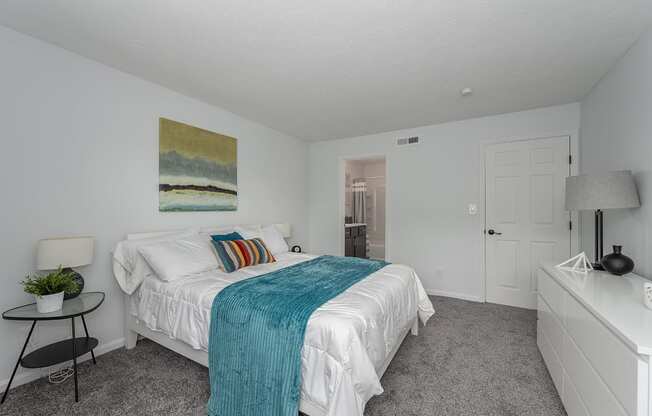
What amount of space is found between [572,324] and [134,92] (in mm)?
3771

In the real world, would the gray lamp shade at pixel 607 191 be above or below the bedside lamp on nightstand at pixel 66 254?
above

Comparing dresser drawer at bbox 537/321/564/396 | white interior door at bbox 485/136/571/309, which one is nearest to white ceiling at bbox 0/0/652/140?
white interior door at bbox 485/136/571/309

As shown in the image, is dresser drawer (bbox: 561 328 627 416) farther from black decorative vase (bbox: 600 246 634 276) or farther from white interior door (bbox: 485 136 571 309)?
white interior door (bbox: 485 136 571 309)

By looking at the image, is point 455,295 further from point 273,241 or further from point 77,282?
point 77,282

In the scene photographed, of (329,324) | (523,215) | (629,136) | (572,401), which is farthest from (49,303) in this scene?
(523,215)

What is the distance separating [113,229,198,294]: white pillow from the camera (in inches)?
88.7

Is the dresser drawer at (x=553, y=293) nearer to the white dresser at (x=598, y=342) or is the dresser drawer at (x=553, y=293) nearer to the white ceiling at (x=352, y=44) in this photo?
the white dresser at (x=598, y=342)

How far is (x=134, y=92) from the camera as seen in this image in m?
2.52

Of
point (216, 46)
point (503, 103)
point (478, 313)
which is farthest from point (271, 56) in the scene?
point (478, 313)

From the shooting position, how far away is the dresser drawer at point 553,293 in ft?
5.73

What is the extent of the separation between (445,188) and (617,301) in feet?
8.55

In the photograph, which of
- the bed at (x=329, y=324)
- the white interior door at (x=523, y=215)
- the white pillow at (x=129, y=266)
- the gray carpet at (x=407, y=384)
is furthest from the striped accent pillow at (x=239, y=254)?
the white interior door at (x=523, y=215)

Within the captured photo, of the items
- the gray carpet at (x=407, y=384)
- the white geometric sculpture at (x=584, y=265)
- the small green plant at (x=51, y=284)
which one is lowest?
the gray carpet at (x=407, y=384)

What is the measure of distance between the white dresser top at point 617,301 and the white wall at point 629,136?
34 centimetres
